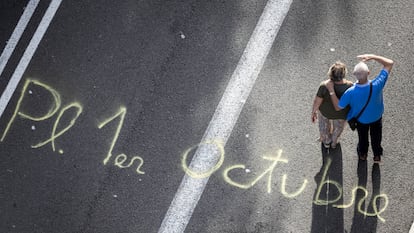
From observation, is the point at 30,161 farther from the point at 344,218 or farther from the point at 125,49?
the point at 344,218

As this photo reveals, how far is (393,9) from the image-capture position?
23.2ft

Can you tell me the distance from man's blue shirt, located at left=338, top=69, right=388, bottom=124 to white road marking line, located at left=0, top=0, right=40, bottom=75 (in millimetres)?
4017

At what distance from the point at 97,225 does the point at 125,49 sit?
2108mm

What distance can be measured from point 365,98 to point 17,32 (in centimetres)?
428

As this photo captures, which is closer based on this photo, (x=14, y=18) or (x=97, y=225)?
(x=97, y=225)

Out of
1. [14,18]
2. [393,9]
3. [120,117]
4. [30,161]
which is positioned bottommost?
[30,161]

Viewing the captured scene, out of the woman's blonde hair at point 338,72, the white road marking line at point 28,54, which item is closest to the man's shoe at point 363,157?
the woman's blonde hair at point 338,72

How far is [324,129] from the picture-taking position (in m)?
6.51

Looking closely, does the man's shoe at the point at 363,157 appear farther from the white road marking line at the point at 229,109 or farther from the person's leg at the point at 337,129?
the white road marking line at the point at 229,109

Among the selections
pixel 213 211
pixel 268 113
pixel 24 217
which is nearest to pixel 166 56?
pixel 268 113

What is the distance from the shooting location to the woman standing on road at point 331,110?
585 centimetres

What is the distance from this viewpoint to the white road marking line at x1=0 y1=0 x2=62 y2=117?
23.9 feet

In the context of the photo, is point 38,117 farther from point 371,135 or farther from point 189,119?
point 371,135

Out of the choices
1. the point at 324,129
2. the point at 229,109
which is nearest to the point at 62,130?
the point at 229,109
